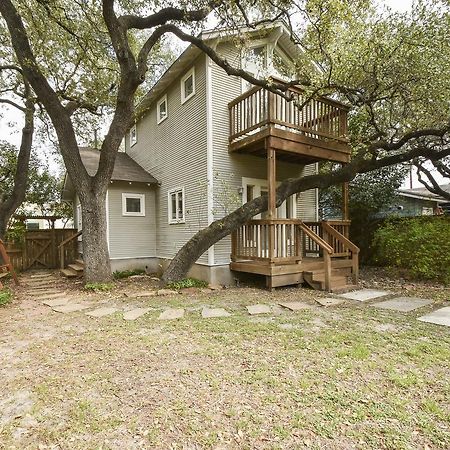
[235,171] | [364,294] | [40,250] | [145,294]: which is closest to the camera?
[364,294]

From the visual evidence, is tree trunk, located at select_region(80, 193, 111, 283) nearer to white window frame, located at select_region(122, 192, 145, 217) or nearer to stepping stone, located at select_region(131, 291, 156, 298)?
stepping stone, located at select_region(131, 291, 156, 298)

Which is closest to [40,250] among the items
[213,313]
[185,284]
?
[185,284]

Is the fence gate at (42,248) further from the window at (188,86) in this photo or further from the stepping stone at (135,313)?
the stepping stone at (135,313)

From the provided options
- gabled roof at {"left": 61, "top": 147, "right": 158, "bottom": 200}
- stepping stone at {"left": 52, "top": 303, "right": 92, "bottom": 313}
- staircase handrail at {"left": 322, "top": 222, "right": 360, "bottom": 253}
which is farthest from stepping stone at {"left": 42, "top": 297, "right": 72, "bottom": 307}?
staircase handrail at {"left": 322, "top": 222, "right": 360, "bottom": 253}

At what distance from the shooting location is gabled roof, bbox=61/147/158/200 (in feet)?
35.5

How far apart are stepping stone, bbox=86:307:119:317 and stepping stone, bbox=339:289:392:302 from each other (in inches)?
192

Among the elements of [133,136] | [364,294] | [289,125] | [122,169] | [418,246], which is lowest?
[364,294]

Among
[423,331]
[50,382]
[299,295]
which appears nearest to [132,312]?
[50,382]

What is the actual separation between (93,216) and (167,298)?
301cm

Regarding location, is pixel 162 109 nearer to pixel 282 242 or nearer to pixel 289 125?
pixel 289 125

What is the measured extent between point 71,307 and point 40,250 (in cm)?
727

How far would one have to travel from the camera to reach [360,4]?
6.24 meters

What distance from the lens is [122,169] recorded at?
37.8 feet

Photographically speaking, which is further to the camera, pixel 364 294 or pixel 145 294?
pixel 145 294
